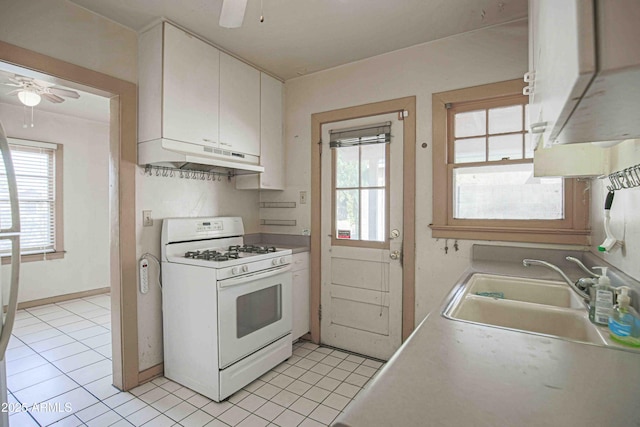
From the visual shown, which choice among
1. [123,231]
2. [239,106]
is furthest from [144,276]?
[239,106]

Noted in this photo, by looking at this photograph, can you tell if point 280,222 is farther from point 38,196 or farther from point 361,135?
point 38,196

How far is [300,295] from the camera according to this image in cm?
301

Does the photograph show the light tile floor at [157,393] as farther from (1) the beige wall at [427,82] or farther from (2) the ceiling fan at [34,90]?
(2) the ceiling fan at [34,90]

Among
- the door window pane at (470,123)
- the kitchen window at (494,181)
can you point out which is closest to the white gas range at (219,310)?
the kitchen window at (494,181)

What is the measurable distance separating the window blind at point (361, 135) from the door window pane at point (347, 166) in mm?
63

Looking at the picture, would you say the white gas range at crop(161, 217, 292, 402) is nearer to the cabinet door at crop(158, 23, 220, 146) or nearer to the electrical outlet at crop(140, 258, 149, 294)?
the electrical outlet at crop(140, 258, 149, 294)

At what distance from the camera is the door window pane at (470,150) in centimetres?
240

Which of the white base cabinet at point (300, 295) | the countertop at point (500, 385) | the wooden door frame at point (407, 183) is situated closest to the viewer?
the countertop at point (500, 385)

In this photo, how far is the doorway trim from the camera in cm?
224

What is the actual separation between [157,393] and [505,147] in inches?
120

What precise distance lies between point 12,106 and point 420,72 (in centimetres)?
480

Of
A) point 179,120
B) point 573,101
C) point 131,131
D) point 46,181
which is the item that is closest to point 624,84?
point 573,101

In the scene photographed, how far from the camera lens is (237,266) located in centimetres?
222

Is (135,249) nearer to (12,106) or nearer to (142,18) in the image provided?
(142,18)
